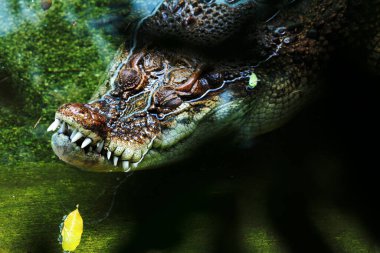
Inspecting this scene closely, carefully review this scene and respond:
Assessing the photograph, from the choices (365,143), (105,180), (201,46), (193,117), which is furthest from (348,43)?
(105,180)

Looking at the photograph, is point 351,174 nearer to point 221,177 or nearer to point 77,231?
point 221,177

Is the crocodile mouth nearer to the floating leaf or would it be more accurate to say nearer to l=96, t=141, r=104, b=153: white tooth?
l=96, t=141, r=104, b=153: white tooth

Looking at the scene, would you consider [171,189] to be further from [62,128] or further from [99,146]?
[62,128]

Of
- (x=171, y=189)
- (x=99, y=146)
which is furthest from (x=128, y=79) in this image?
(x=171, y=189)

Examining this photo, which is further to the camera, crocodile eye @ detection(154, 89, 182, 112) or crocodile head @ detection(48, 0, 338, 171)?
crocodile eye @ detection(154, 89, 182, 112)

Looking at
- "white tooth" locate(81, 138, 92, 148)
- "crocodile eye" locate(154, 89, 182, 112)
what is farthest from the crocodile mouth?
"crocodile eye" locate(154, 89, 182, 112)

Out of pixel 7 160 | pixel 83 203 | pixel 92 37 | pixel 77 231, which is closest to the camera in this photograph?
pixel 77 231
